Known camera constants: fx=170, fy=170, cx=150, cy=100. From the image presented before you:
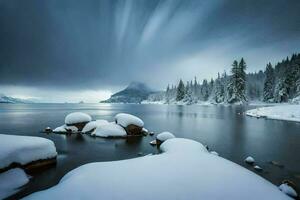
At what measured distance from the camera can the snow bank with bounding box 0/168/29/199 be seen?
687cm

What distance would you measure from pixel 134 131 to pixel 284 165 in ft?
45.0

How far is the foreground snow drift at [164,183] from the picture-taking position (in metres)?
5.18

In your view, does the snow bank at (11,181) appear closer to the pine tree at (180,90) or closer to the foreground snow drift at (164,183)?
the foreground snow drift at (164,183)

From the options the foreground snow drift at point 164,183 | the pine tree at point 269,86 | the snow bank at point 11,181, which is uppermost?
the pine tree at point 269,86

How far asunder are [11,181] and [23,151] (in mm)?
1526

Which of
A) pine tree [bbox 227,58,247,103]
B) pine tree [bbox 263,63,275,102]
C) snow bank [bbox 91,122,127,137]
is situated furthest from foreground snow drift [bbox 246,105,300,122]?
pine tree [bbox 263,63,275,102]

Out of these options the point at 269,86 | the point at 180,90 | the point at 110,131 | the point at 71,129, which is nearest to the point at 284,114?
the point at 110,131

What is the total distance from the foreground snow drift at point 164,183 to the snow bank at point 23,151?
3374 mm

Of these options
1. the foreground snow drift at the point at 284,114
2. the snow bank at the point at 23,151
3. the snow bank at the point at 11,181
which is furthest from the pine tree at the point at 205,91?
the snow bank at the point at 11,181

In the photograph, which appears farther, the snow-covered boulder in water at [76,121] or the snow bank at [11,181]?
the snow-covered boulder in water at [76,121]

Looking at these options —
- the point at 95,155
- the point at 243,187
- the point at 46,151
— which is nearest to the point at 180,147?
the point at 243,187

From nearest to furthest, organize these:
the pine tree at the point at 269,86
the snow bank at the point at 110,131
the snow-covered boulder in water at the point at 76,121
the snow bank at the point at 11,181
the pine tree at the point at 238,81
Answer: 1. the snow bank at the point at 11,181
2. the snow bank at the point at 110,131
3. the snow-covered boulder in water at the point at 76,121
4. the pine tree at the point at 238,81
5. the pine tree at the point at 269,86

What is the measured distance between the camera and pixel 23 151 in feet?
28.2

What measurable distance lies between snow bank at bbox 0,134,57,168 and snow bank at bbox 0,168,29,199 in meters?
0.41
